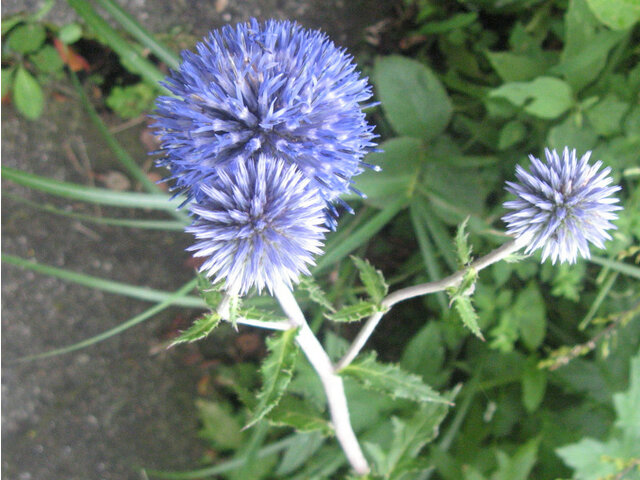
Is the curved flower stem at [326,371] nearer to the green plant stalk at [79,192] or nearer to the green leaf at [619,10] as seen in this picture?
the green plant stalk at [79,192]

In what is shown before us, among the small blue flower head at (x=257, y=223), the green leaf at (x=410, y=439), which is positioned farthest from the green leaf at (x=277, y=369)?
the green leaf at (x=410, y=439)

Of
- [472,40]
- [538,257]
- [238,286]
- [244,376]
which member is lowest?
[238,286]

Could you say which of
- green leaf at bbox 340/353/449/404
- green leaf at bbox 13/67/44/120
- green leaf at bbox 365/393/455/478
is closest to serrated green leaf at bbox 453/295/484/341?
green leaf at bbox 340/353/449/404

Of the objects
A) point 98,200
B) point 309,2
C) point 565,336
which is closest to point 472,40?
point 309,2

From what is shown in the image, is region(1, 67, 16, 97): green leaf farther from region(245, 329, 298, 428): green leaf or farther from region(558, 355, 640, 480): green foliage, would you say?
region(558, 355, 640, 480): green foliage

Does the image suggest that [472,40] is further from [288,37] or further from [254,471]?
[254,471]

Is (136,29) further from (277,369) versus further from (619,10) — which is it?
(619,10)
